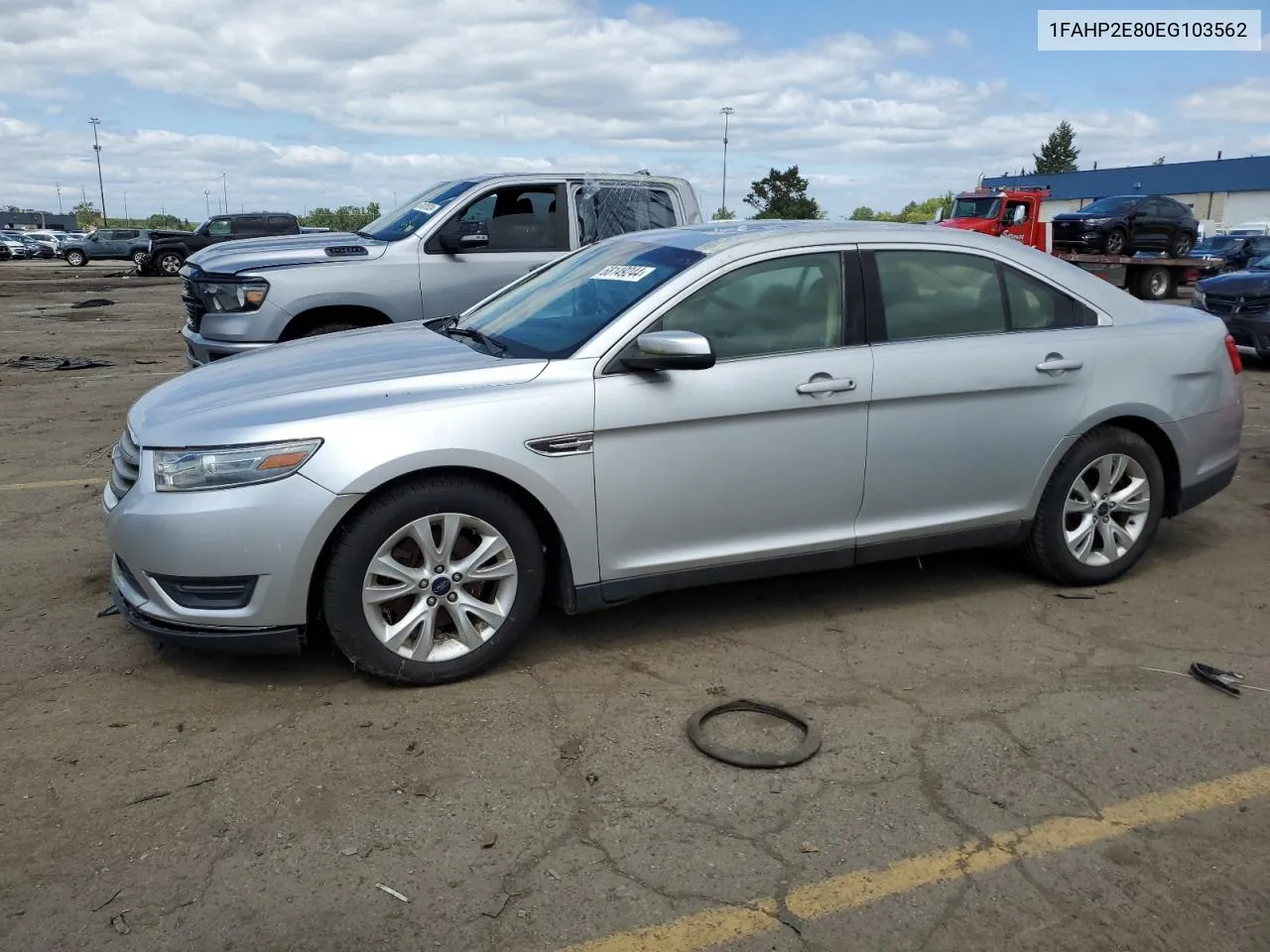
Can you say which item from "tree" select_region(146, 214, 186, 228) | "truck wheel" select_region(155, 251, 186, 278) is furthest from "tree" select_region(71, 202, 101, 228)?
"truck wheel" select_region(155, 251, 186, 278)

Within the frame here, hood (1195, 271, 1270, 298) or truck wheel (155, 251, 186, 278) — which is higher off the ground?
hood (1195, 271, 1270, 298)

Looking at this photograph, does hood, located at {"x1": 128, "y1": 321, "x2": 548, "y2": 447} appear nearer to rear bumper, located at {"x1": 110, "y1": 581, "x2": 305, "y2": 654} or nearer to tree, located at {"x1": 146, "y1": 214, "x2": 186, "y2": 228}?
rear bumper, located at {"x1": 110, "y1": 581, "x2": 305, "y2": 654}

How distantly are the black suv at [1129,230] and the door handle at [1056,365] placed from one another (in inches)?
955

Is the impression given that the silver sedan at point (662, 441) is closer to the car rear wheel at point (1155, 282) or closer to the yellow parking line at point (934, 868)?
the yellow parking line at point (934, 868)

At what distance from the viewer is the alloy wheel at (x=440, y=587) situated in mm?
3820

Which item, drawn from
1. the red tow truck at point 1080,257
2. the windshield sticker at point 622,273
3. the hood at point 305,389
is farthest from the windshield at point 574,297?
the red tow truck at point 1080,257

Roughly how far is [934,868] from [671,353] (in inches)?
76.1

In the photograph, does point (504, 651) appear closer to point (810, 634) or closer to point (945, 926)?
point (810, 634)

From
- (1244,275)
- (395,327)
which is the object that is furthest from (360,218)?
(395,327)

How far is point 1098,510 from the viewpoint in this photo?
197 inches

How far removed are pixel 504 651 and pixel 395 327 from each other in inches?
77.6

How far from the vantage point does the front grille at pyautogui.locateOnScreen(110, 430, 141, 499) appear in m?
3.96

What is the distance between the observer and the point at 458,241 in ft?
26.9

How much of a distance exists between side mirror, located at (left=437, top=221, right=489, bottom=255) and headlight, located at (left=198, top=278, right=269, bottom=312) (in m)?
1.35
